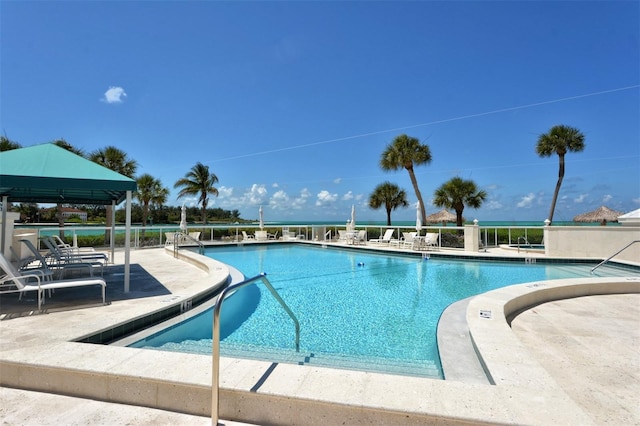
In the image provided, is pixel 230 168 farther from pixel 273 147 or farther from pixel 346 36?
pixel 346 36

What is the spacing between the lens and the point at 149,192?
89.2 feet

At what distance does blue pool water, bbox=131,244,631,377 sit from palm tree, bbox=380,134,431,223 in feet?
42.2

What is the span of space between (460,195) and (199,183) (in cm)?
2126

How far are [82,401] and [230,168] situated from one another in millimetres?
29675

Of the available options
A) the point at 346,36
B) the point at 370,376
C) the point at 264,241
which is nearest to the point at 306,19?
the point at 346,36

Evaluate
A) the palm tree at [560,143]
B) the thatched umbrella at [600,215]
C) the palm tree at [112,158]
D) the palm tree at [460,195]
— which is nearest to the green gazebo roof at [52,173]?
the palm tree at [112,158]

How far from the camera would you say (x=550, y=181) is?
23125 millimetres

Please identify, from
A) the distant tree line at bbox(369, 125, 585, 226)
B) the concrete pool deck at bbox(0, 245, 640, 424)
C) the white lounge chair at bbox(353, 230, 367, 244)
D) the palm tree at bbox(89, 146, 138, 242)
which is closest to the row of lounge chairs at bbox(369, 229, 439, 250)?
the white lounge chair at bbox(353, 230, 367, 244)

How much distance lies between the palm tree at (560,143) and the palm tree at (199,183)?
25.9 meters

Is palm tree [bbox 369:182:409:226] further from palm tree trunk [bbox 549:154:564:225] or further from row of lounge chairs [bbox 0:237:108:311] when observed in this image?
row of lounge chairs [bbox 0:237:108:311]

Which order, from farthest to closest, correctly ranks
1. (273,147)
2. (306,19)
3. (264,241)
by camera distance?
1. (273,147)
2. (264,241)
3. (306,19)

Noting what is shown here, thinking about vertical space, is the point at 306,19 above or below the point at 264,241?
above

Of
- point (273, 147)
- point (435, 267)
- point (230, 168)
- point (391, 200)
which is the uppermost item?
point (273, 147)

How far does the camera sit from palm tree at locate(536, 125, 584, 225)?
2202 centimetres
